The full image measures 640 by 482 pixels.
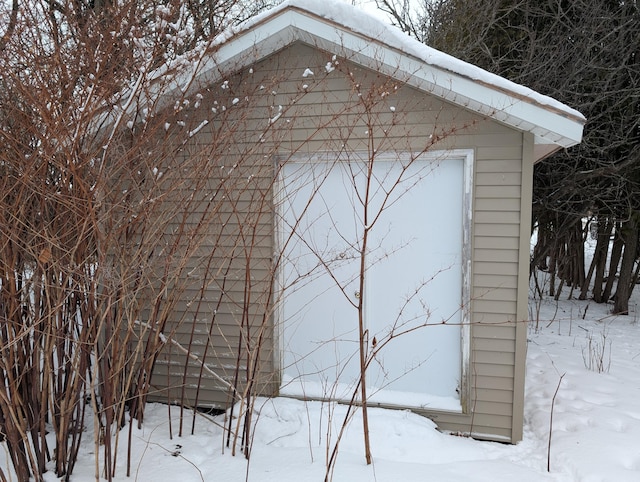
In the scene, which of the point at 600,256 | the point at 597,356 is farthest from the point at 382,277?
the point at 600,256

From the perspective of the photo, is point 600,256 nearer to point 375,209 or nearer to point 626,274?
point 626,274

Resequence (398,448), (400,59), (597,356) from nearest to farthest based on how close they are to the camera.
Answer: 1. (398,448)
2. (400,59)
3. (597,356)

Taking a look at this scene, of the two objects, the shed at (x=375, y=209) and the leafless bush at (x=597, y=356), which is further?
the leafless bush at (x=597, y=356)

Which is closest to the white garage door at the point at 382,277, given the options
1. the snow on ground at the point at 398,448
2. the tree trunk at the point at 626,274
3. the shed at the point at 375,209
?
the shed at the point at 375,209

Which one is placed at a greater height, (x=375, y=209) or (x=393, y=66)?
(x=393, y=66)

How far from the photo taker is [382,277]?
13.7 ft

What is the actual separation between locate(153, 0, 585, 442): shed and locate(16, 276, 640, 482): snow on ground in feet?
0.90

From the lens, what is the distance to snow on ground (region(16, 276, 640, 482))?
10.4ft

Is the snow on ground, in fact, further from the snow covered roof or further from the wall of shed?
the snow covered roof

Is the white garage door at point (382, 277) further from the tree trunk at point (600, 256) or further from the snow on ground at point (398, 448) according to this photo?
the tree trunk at point (600, 256)

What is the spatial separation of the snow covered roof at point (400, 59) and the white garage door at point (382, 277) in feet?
1.72

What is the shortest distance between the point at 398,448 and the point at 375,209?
6.19 ft

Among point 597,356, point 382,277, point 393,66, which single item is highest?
point 393,66

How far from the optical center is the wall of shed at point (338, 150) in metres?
3.78
